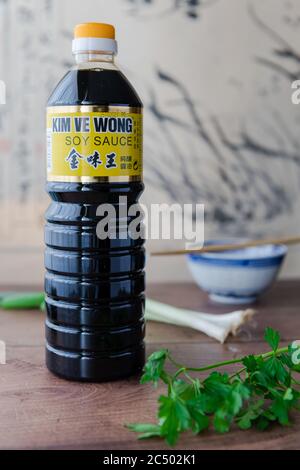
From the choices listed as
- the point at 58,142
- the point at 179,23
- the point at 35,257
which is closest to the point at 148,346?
the point at 58,142

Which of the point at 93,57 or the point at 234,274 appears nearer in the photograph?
the point at 93,57

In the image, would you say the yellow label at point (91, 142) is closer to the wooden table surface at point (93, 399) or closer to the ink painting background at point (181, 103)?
the wooden table surface at point (93, 399)

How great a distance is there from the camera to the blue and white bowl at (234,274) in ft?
4.42

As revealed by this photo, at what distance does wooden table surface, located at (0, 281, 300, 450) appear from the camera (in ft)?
2.47

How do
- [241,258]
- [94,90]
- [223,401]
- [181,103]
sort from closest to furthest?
[223,401], [94,90], [241,258], [181,103]

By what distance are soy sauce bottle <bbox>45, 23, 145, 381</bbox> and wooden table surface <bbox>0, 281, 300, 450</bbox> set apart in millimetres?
49

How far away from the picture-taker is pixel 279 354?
3.16 feet

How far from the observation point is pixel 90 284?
3.07 ft

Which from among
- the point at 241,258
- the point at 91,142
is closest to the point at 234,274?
the point at 241,258

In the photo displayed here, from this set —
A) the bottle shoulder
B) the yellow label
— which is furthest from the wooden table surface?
the bottle shoulder

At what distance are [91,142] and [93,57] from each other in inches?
Answer: 5.7

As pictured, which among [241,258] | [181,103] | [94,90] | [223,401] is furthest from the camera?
[181,103]
